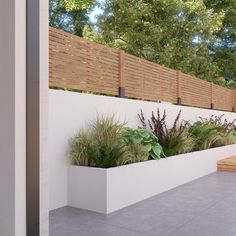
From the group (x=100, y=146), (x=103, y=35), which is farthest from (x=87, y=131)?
(x=103, y=35)

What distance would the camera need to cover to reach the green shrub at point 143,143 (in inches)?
199

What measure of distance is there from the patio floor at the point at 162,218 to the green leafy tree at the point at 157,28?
273 inches

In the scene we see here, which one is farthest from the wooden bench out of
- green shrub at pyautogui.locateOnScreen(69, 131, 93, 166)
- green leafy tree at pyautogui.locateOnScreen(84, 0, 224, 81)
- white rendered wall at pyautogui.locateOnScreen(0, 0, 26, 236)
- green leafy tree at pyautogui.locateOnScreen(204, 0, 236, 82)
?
green leafy tree at pyautogui.locateOnScreen(204, 0, 236, 82)

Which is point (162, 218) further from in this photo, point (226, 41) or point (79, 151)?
point (226, 41)

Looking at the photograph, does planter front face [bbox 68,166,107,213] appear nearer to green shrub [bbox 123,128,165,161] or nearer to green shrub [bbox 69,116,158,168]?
green shrub [bbox 69,116,158,168]

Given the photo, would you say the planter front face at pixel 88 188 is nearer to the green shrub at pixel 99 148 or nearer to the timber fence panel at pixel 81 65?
the green shrub at pixel 99 148

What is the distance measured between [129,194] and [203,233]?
1.29m

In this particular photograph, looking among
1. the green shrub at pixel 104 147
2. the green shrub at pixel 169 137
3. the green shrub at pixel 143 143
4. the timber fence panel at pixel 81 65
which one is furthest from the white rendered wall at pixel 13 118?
the green shrub at pixel 169 137

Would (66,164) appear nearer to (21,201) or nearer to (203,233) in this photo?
(203,233)

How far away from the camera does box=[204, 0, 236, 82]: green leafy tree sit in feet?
54.7

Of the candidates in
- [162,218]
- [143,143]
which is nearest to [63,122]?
[143,143]

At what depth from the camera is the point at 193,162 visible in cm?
654

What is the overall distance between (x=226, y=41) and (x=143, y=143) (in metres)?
13.8

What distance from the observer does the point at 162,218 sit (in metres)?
3.85
